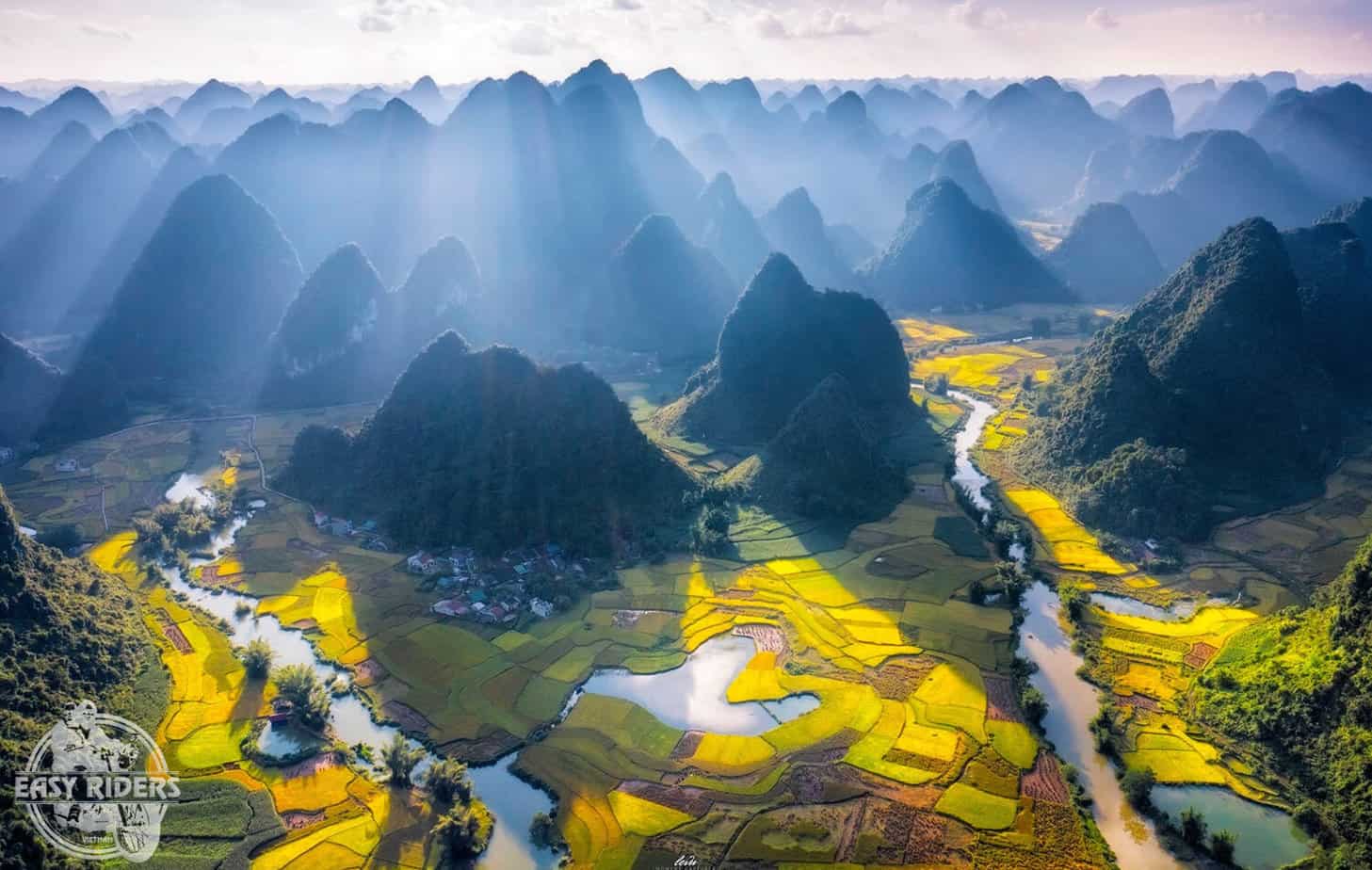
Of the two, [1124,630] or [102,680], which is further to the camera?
[1124,630]

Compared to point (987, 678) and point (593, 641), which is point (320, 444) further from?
point (987, 678)

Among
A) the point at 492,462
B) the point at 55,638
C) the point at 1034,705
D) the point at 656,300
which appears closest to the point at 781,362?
the point at 492,462

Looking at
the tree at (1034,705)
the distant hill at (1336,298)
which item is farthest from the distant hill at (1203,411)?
the tree at (1034,705)

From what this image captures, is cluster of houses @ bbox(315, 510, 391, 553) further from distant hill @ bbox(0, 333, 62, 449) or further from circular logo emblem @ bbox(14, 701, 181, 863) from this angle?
distant hill @ bbox(0, 333, 62, 449)

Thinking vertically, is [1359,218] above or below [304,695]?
above

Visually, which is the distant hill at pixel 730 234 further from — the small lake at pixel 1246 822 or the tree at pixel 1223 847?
the tree at pixel 1223 847

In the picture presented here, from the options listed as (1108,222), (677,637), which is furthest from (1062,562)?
(1108,222)

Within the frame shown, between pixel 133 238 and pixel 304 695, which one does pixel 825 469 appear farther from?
pixel 133 238
